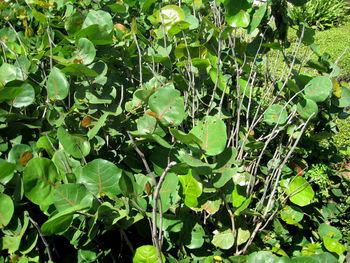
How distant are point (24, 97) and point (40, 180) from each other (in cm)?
36

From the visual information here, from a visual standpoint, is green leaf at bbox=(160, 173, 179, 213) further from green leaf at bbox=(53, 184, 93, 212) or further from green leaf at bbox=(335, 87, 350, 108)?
green leaf at bbox=(335, 87, 350, 108)

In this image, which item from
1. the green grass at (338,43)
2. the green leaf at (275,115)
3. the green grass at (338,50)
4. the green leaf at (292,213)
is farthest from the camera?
the green grass at (338,43)

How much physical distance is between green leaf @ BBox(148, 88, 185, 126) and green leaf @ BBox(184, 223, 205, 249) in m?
0.42

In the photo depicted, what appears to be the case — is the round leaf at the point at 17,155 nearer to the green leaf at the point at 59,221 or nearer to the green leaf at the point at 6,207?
the green leaf at the point at 6,207

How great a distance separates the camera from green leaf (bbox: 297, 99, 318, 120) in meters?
1.36

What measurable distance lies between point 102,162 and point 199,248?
551 mm

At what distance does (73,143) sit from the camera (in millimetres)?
1113

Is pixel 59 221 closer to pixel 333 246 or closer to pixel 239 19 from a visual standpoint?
pixel 239 19

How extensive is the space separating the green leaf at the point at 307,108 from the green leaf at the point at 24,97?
1.02 m

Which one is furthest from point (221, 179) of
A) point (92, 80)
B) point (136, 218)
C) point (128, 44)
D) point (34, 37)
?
point (34, 37)

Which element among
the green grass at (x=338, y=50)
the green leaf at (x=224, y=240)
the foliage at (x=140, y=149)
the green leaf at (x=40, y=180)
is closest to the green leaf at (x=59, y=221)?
the foliage at (x=140, y=149)

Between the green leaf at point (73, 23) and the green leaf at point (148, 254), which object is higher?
the green leaf at point (73, 23)

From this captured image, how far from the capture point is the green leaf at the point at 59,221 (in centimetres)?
85

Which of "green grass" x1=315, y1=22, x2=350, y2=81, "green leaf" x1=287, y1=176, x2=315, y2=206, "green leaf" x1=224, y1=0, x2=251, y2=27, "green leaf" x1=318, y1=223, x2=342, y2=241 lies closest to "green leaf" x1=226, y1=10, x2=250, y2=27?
"green leaf" x1=224, y1=0, x2=251, y2=27
